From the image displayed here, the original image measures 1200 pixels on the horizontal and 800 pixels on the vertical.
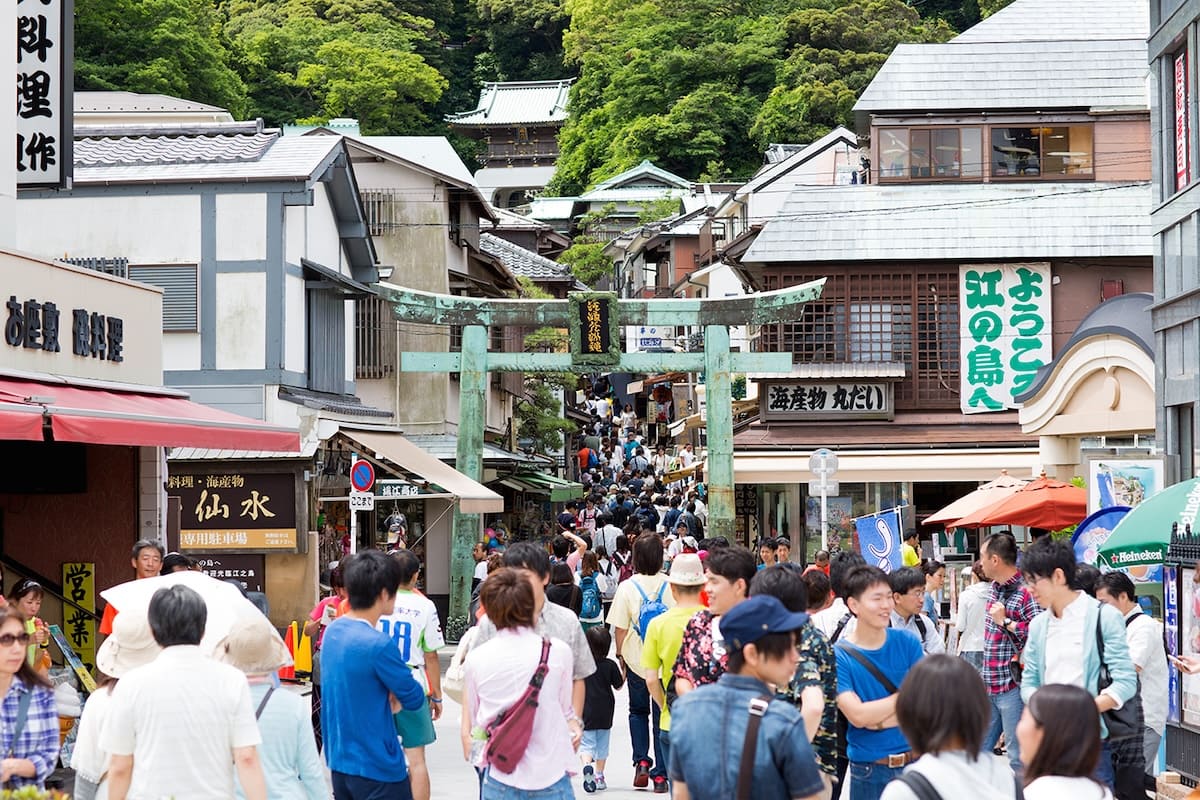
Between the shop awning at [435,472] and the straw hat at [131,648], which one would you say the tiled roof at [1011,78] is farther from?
the straw hat at [131,648]

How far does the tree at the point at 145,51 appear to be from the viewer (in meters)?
43.2

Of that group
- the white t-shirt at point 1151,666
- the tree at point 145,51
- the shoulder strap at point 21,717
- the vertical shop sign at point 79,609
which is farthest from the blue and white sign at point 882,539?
the tree at point 145,51

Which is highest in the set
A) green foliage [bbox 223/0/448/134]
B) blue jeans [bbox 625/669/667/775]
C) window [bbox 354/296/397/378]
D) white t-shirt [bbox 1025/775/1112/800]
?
green foliage [bbox 223/0/448/134]

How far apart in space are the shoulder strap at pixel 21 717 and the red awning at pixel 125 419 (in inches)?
185

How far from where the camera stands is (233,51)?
54.8 m

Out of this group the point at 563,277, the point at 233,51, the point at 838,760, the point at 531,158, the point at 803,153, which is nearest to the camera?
the point at 838,760

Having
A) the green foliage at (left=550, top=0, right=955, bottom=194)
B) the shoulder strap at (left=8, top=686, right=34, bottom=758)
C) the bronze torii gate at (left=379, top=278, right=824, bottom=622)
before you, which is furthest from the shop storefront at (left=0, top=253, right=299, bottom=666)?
the green foliage at (left=550, top=0, right=955, bottom=194)

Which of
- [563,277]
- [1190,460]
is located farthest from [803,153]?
[1190,460]

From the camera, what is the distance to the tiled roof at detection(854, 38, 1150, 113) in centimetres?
3103

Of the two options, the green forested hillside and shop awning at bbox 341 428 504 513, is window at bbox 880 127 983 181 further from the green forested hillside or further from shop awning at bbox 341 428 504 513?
the green forested hillside

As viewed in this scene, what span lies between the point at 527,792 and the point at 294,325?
667 inches

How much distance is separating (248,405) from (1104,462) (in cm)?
1227

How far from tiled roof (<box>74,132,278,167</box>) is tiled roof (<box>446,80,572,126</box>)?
54.4 m

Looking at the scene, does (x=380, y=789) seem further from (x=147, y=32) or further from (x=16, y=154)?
(x=147, y=32)
